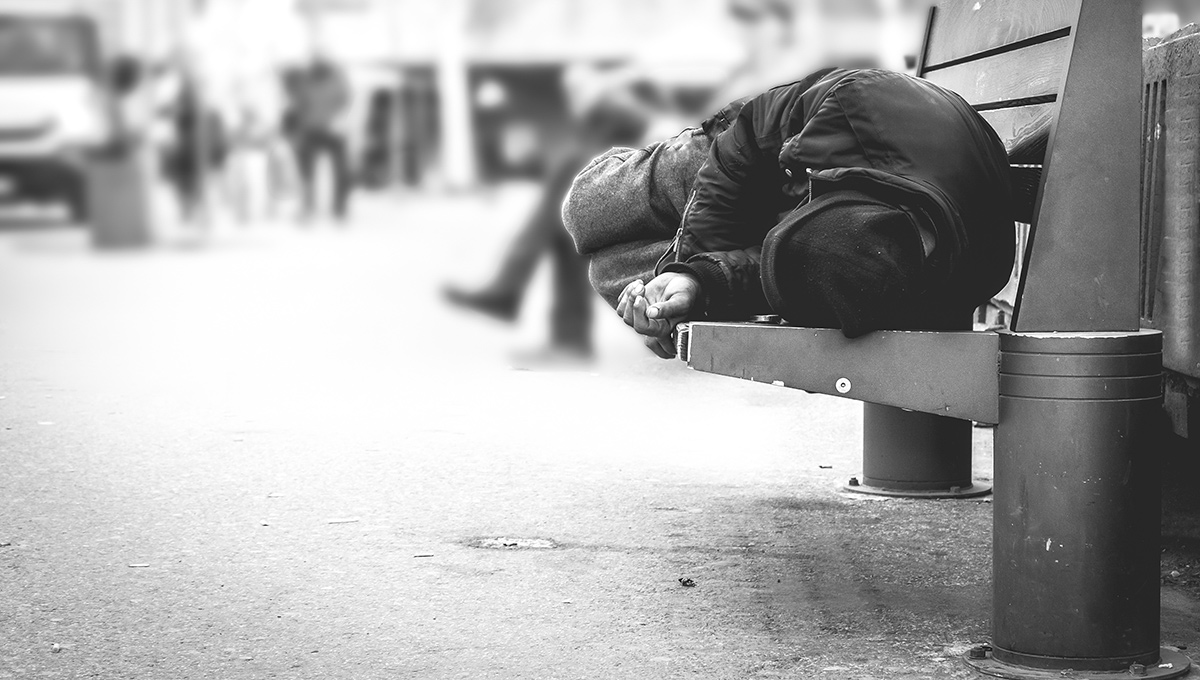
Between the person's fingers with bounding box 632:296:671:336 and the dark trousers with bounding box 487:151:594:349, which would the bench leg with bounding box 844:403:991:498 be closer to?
the person's fingers with bounding box 632:296:671:336

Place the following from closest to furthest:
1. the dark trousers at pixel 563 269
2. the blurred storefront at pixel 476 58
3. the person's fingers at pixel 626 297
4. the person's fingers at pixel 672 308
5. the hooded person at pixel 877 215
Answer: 1. the hooded person at pixel 877 215
2. the person's fingers at pixel 672 308
3. the person's fingers at pixel 626 297
4. the dark trousers at pixel 563 269
5. the blurred storefront at pixel 476 58

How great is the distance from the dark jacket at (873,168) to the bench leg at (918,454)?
1.66 m

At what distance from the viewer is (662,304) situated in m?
3.80

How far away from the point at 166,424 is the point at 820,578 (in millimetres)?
3541

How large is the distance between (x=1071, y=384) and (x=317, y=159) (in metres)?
19.3

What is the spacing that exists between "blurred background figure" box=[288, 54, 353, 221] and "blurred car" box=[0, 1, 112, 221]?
310cm

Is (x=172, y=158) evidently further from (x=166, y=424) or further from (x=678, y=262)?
(x=678, y=262)

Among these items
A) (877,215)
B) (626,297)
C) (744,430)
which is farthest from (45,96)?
(877,215)

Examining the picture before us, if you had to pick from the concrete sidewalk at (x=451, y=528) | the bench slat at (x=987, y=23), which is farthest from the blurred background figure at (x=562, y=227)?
the bench slat at (x=987, y=23)

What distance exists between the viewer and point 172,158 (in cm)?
2130

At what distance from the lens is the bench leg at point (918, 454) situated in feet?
17.9

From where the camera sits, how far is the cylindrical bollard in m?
3.37

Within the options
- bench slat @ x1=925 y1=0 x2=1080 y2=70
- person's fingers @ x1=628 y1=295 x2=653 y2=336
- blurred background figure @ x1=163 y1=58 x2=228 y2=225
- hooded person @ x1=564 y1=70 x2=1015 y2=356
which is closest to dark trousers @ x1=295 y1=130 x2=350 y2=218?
blurred background figure @ x1=163 y1=58 x2=228 y2=225

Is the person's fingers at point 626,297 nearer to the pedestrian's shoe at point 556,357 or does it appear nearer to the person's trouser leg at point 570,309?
the pedestrian's shoe at point 556,357
